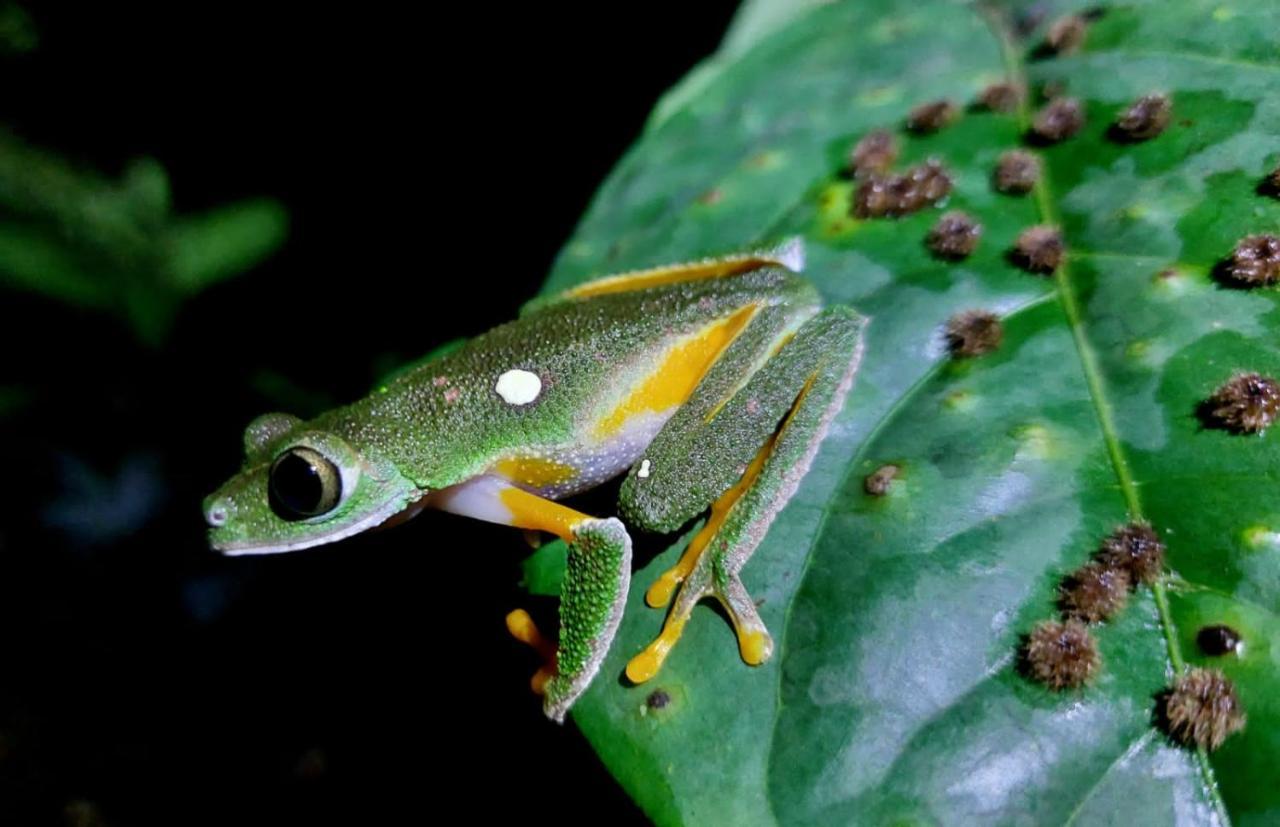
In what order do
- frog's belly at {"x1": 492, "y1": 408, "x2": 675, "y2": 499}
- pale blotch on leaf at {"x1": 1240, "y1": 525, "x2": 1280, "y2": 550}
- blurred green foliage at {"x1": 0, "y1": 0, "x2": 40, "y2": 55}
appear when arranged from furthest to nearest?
blurred green foliage at {"x1": 0, "y1": 0, "x2": 40, "y2": 55} → frog's belly at {"x1": 492, "y1": 408, "x2": 675, "y2": 499} → pale blotch on leaf at {"x1": 1240, "y1": 525, "x2": 1280, "y2": 550}

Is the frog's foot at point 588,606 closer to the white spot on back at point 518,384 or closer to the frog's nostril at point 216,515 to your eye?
the white spot on back at point 518,384

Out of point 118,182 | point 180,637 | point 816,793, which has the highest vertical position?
point 118,182

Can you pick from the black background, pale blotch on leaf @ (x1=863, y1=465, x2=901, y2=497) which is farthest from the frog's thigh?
the black background

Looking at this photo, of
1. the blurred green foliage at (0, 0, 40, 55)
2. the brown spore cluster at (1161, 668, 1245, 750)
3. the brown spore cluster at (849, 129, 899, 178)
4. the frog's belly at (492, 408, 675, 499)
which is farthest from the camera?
the blurred green foliage at (0, 0, 40, 55)

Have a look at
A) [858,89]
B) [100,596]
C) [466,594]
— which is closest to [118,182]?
[100,596]

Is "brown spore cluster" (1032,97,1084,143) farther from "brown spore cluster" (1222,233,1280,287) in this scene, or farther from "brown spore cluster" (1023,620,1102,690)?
"brown spore cluster" (1023,620,1102,690)

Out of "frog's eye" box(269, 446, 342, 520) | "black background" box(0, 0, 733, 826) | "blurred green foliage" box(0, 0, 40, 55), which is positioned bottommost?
"black background" box(0, 0, 733, 826)

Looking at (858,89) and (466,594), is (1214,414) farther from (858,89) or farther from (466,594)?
(466,594)

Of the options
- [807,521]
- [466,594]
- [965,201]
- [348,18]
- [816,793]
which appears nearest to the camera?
[816,793]

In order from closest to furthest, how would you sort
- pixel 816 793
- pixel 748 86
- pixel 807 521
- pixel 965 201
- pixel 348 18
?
1. pixel 816 793
2. pixel 807 521
3. pixel 965 201
4. pixel 748 86
5. pixel 348 18
